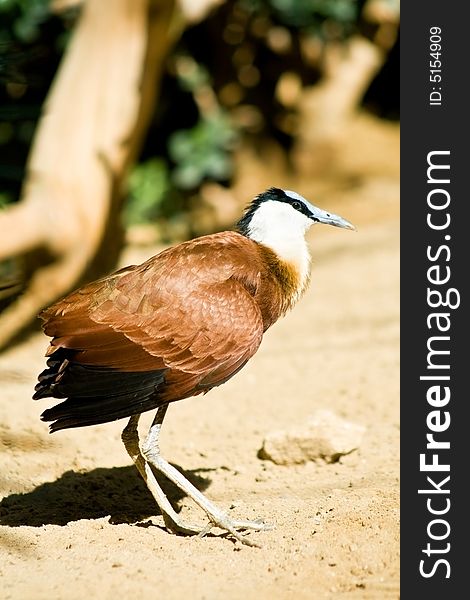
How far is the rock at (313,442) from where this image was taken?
16.2 ft

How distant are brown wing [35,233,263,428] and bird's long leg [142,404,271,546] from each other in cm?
27

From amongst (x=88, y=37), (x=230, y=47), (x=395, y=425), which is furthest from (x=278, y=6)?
(x=395, y=425)

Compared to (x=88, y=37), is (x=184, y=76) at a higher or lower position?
higher

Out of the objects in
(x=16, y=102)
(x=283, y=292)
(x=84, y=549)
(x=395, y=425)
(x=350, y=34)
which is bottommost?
(x=84, y=549)

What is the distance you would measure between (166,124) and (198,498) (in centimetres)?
719

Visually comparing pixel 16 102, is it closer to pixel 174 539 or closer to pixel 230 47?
pixel 230 47

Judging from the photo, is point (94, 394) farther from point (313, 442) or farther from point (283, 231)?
point (313, 442)

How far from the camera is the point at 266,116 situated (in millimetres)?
10781

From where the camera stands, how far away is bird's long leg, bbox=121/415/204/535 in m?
4.21

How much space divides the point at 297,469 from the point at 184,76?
20.0 ft

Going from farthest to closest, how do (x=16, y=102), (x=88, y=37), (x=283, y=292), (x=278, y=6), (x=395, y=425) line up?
(x=278, y=6) → (x=16, y=102) → (x=88, y=37) → (x=395, y=425) → (x=283, y=292)

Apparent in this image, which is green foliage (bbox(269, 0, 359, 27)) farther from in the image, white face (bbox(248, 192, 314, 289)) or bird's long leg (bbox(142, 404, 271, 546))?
bird's long leg (bbox(142, 404, 271, 546))

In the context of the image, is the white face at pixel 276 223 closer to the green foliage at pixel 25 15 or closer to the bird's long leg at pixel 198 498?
the bird's long leg at pixel 198 498

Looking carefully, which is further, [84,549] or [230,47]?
[230,47]
